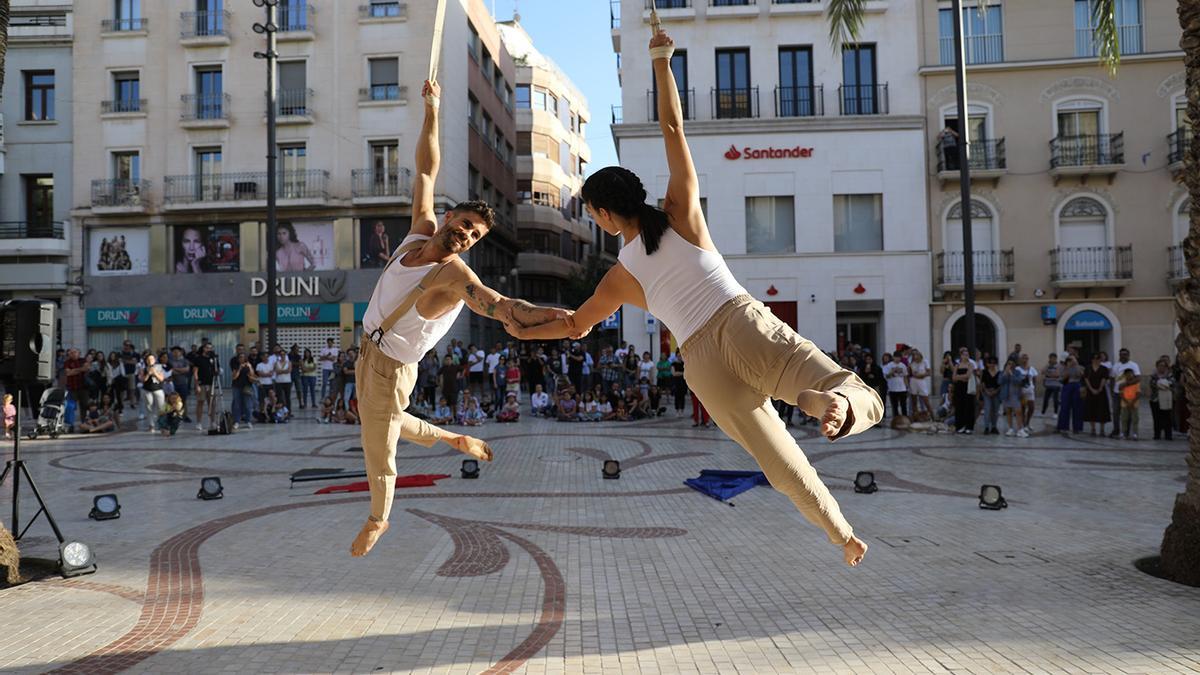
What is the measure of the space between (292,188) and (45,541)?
26.6 metres

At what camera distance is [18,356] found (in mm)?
8820

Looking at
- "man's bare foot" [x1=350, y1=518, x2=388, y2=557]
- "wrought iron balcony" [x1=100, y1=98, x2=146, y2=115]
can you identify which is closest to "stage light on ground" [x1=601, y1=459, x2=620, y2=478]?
"man's bare foot" [x1=350, y1=518, x2=388, y2=557]

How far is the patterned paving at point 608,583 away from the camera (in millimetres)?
5836

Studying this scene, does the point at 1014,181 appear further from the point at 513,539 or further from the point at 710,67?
the point at 513,539

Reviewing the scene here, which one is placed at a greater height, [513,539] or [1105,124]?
[1105,124]

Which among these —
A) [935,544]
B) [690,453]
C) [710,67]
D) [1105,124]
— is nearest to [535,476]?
[690,453]

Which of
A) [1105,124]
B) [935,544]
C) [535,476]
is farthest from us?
[1105,124]

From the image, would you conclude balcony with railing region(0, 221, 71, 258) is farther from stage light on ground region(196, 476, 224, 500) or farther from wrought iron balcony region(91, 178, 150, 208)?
stage light on ground region(196, 476, 224, 500)

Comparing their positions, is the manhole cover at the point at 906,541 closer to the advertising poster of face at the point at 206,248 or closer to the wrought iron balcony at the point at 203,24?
the advertising poster of face at the point at 206,248

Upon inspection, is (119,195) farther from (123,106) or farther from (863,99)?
(863,99)

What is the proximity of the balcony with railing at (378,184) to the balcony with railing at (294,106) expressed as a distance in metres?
2.96

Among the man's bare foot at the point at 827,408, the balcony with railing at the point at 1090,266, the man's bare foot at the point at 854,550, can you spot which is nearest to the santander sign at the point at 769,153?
the balcony with railing at the point at 1090,266

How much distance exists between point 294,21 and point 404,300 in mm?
34046

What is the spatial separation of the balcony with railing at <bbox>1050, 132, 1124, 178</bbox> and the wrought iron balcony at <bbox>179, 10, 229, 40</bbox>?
32.7 meters
